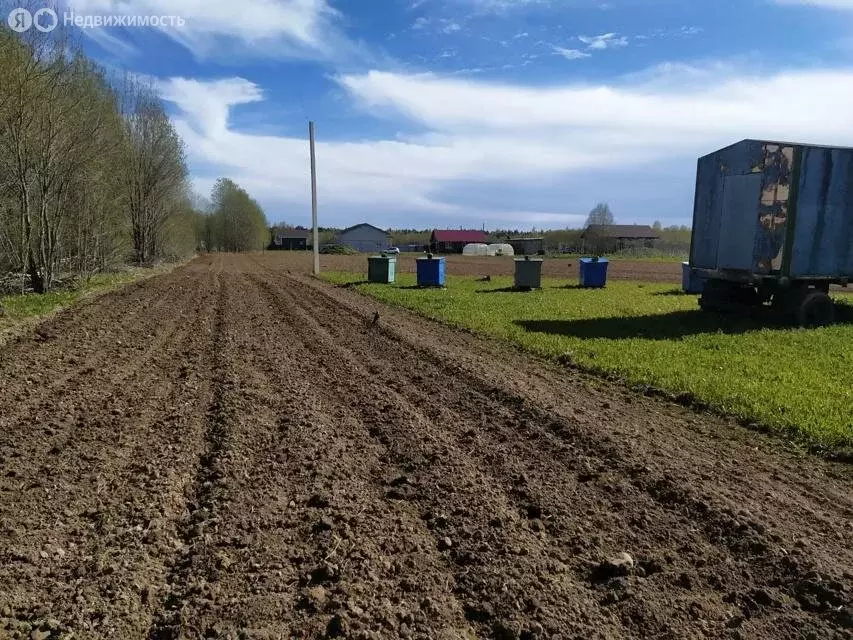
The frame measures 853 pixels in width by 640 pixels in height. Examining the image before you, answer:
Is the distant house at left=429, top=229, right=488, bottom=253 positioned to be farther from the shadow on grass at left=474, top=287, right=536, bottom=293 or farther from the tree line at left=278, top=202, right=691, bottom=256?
the shadow on grass at left=474, top=287, right=536, bottom=293

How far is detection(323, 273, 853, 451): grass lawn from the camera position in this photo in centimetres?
610

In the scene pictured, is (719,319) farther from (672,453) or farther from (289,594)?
(289,594)

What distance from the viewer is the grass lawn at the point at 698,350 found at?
6104 millimetres

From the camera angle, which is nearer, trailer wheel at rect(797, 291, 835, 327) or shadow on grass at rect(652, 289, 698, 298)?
trailer wheel at rect(797, 291, 835, 327)

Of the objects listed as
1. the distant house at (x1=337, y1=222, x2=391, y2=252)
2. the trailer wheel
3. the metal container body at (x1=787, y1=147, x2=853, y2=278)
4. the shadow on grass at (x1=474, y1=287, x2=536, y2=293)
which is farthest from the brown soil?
the distant house at (x1=337, y1=222, x2=391, y2=252)

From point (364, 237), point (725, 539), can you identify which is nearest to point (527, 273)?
point (725, 539)

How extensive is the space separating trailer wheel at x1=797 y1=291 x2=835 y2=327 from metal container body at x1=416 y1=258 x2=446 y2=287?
12.3m

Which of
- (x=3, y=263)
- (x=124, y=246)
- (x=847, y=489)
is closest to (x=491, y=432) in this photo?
(x=847, y=489)

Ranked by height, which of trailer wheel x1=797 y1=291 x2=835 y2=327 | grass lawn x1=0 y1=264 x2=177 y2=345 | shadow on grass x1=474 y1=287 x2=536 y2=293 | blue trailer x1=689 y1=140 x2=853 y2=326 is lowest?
shadow on grass x1=474 y1=287 x2=536 y2=293

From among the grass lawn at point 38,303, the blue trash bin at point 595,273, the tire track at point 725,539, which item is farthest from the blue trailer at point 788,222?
the grass lawn at point 38,303

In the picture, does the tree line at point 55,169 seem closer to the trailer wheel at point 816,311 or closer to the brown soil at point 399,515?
the brown soil at point 399,515

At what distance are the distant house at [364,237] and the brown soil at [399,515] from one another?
4376 inches

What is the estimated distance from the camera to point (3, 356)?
800 cm

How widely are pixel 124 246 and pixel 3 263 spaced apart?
13.3m
